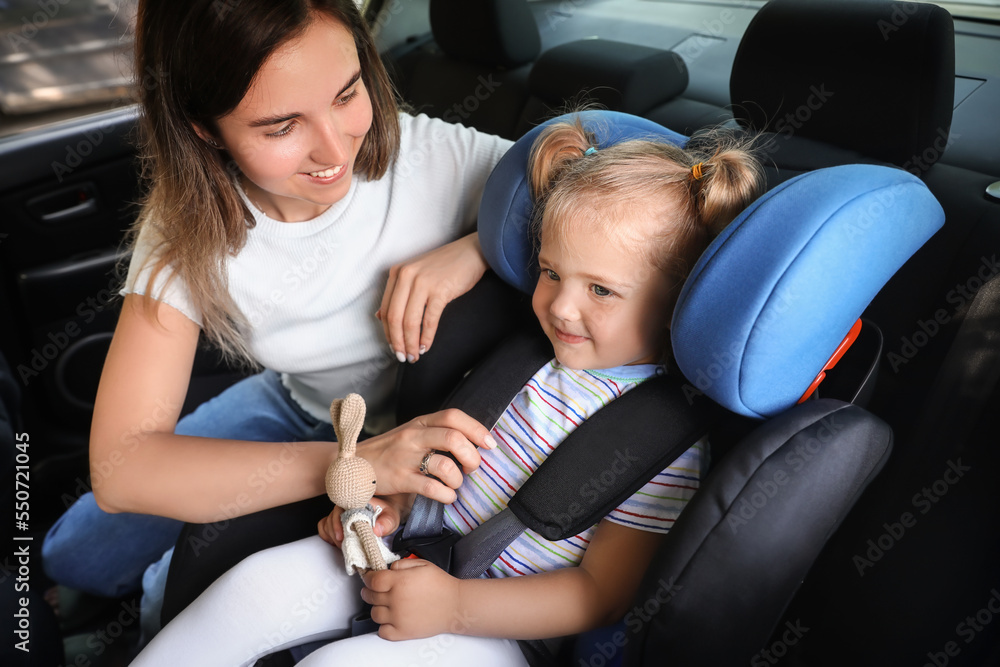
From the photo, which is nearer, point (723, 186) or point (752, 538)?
point (752, 538)

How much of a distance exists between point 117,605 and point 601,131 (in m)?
1.48

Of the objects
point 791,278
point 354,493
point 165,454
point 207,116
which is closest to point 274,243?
point 207,116

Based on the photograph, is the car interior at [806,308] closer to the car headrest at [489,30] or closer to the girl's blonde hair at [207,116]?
the car headrest at [489,30]

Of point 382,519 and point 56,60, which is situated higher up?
point 56,60

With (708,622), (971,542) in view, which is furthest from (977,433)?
(708,622)

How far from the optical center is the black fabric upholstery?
78 centimetres

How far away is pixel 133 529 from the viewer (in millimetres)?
1513

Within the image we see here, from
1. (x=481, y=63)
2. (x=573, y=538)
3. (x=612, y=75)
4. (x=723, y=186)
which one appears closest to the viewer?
(x=723, y=186)

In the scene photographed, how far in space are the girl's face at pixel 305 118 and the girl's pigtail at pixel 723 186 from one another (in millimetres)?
496

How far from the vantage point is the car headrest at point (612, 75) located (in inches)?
66.5
